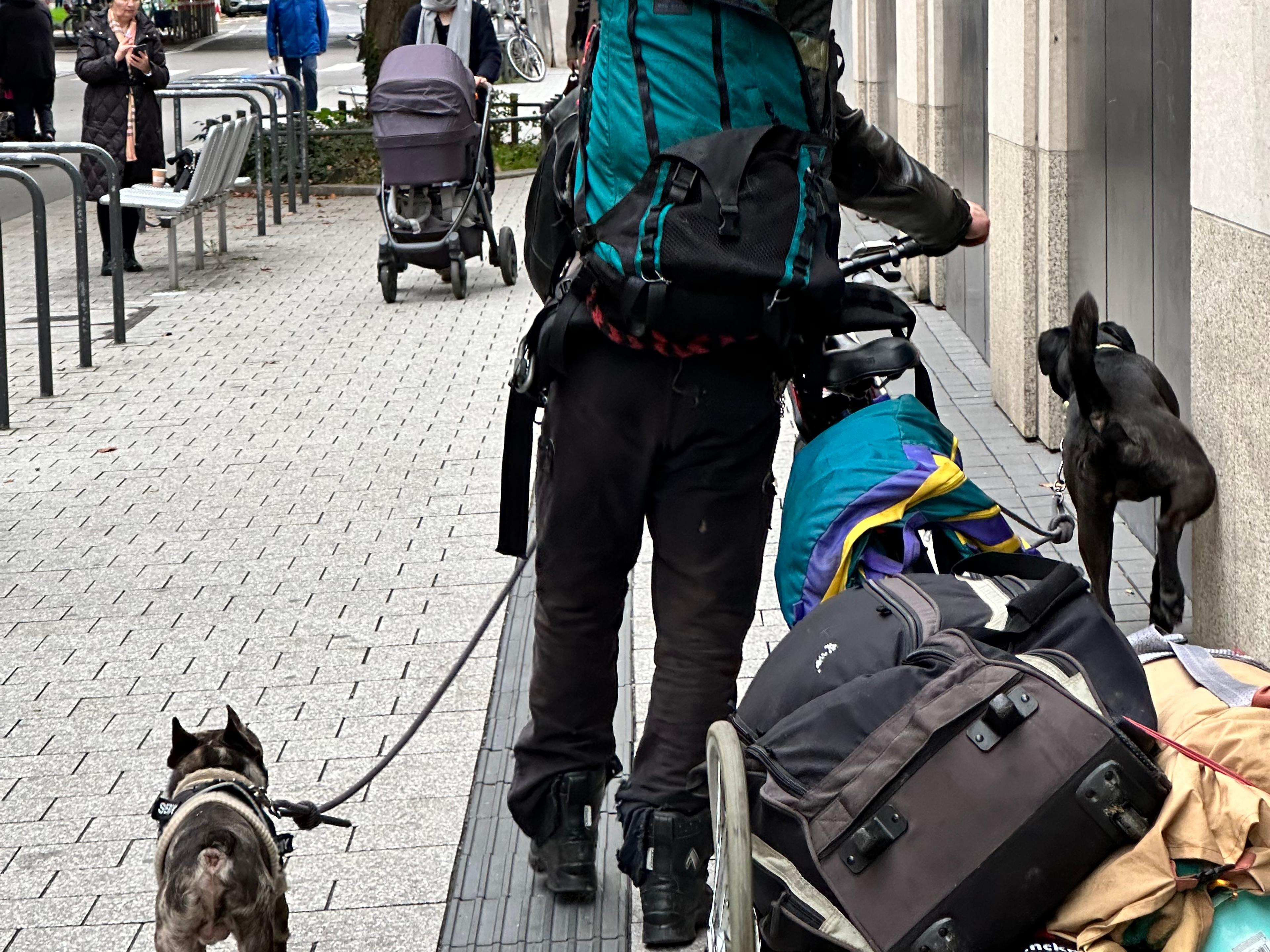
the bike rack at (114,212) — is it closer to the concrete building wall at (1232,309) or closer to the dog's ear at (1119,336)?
the dog's ear at (1119,336)

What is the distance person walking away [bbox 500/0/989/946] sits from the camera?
2920mm

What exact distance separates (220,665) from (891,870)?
3621 millimetres

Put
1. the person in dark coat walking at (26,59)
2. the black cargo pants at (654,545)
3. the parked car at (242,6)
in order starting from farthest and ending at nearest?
1. the parked car at (242,6)
2. the person in dark coat walking at (26,59)
3. the black cargo pants at (654,545)

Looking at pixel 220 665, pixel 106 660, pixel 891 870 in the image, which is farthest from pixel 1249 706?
pixel 106 660

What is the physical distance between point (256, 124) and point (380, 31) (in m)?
3.34

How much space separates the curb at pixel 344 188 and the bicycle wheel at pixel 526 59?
14604 millimetres

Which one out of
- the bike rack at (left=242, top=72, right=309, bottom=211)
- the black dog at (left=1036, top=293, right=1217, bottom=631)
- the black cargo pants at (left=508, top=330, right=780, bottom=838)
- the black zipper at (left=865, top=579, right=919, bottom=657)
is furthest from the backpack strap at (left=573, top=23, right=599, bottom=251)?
the bike rack at (left=242, top=72, right=309, bottom=211)

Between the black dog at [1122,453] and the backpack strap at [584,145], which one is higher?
the backpack strap at [584,145]

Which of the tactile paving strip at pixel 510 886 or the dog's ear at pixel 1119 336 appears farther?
the dog's ear at pixel 1119 336

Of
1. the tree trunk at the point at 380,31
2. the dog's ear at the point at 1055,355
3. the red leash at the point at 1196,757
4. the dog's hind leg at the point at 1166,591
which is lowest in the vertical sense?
the dog's hind leg at the point at 1166,591

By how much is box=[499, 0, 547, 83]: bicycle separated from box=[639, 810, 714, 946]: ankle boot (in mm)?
29139

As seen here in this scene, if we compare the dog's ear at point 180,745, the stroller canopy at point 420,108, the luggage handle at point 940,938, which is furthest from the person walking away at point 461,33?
the luggage handle at point 940,938

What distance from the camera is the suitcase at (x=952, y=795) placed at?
2166mm

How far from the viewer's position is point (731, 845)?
208 cm
